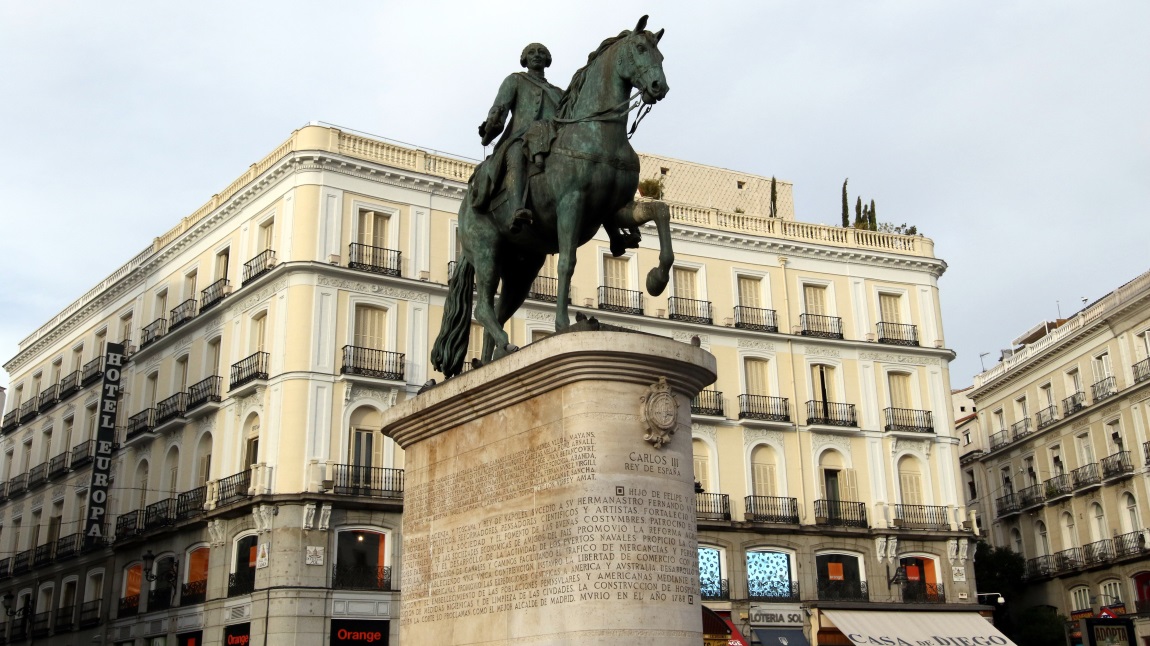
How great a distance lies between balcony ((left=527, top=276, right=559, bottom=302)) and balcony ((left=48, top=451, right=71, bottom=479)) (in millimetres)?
21130

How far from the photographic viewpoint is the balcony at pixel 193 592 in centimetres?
3956

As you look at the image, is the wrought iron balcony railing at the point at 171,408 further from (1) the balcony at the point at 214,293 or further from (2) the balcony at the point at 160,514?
(1) the balcony at the point at 214,293

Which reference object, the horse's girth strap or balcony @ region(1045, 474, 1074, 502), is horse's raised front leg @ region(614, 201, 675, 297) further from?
balcony @ region(1045, 474, 1074, 502)

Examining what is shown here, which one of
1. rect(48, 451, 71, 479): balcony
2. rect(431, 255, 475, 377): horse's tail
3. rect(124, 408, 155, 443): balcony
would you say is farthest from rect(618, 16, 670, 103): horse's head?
rect(48, 451, 71, 479): balcony

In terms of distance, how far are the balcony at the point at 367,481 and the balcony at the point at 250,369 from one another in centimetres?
398

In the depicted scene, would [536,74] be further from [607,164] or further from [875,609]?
[875,609]

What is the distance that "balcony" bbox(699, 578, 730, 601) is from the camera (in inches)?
1667

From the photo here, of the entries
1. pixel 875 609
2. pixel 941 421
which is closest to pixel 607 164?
pixel 875 609

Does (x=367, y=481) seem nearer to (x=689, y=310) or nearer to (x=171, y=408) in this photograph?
(x=171, y=408)

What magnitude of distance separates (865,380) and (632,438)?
38.9 metres

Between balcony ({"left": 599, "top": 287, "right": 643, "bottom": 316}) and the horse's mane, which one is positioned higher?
balcony ({"left": 599, "top": 287, "right": 643, "bottom": 316})

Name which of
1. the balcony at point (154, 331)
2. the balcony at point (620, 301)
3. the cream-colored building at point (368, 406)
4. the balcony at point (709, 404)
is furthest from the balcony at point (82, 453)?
the balcony at point (709, 404)

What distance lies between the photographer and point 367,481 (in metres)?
38.0

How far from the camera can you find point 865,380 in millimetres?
47438
